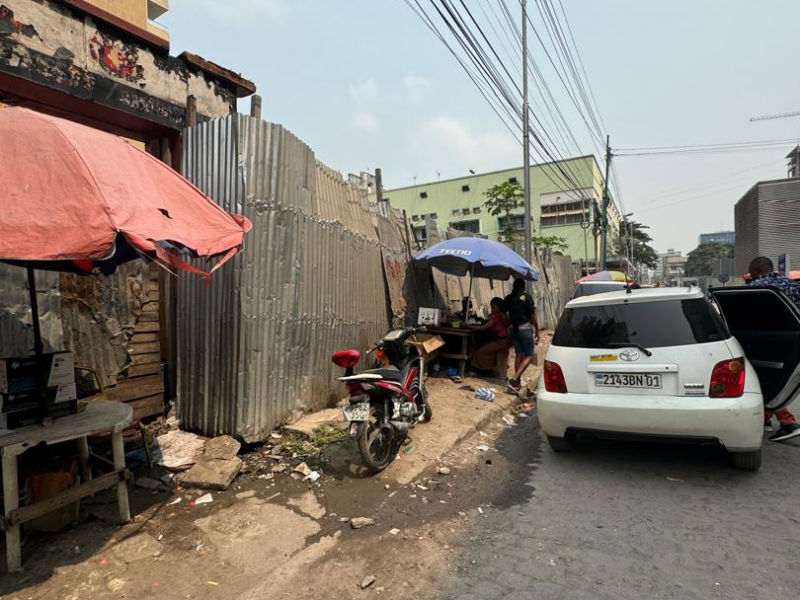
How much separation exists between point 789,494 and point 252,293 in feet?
15.7

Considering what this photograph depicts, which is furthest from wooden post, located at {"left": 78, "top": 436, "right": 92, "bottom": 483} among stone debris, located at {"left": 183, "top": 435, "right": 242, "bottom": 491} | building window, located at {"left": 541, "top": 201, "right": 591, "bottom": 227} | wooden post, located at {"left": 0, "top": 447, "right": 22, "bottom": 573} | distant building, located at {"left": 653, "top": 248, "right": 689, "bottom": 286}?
distant building, located at {"left": 653, "top": 248, "right": 689, "bottom": 286}

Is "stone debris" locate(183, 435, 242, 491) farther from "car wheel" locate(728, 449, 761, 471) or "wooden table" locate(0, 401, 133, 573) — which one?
"car wheel" locate(728, 449, 761, 471)

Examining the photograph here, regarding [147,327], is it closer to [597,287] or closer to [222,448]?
[222,448]

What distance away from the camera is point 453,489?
3.86 metres

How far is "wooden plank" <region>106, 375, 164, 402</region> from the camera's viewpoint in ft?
14.2

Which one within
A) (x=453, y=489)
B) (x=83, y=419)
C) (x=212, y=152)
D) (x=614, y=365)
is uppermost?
(x=212, y=152)

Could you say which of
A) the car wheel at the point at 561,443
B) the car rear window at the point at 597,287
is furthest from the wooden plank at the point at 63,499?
the car rear window at the point at 597,287

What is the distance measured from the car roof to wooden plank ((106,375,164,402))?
4439 millimetres

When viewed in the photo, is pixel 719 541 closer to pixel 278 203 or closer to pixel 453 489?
pixel 453 489

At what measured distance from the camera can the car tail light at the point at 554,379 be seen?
13.5 ft

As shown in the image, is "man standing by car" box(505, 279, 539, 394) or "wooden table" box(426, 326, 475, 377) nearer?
"man standing by car" box(505, 279, 539, 394)

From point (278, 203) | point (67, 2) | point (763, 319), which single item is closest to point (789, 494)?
point (763, 319)

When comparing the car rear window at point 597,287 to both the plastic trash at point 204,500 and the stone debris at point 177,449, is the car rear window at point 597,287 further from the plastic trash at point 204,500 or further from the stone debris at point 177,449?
the plastic trash at point 204,500

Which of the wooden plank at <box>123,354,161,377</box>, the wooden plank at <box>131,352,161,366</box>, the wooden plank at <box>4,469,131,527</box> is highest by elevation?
the wooden plank at <box>131,352,161,366</box>
